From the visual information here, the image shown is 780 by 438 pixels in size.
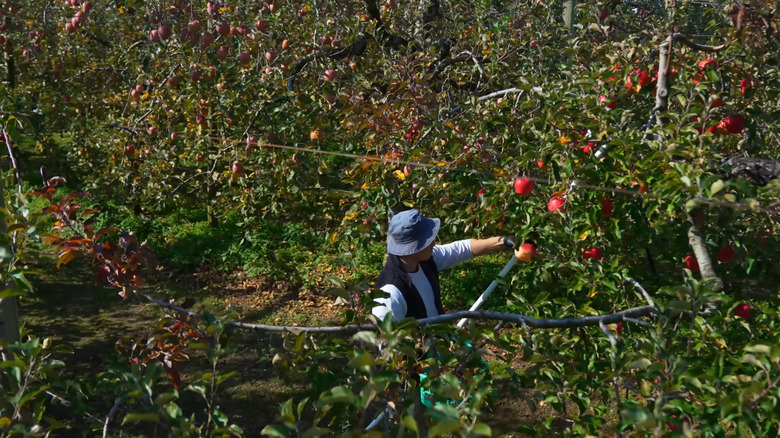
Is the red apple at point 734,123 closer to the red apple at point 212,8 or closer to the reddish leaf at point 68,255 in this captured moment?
the reddish leaf at point 68,255

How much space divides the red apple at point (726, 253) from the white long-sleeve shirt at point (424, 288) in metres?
1.09

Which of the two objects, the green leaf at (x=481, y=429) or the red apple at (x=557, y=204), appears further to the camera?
the red apple at (x=557, y=204)

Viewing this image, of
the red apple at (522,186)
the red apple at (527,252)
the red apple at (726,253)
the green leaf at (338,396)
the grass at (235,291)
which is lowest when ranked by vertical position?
the grass at (235,291)

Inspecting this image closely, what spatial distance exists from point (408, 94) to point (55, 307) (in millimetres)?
3231

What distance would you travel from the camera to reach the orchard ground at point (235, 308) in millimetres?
3873

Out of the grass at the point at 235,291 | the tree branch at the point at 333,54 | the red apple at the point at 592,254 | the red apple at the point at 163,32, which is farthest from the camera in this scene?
the tree branch at the point at 333,54

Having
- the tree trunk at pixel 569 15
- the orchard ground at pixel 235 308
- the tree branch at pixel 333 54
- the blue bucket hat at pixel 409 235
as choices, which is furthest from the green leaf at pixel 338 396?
the tree trunk at pixel 569 15

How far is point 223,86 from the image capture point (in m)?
5.23

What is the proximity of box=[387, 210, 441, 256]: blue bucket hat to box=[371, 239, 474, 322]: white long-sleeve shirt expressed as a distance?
148mm

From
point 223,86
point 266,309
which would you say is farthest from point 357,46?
point 266,309

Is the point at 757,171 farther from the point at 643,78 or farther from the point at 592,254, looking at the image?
the point at 643,78

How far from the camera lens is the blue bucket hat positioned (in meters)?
2.70

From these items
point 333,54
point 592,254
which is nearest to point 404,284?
point 592,254

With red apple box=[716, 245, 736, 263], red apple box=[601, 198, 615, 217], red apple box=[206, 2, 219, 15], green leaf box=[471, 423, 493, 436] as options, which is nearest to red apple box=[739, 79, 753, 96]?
red apple box=[716, 245, 736, 263]
